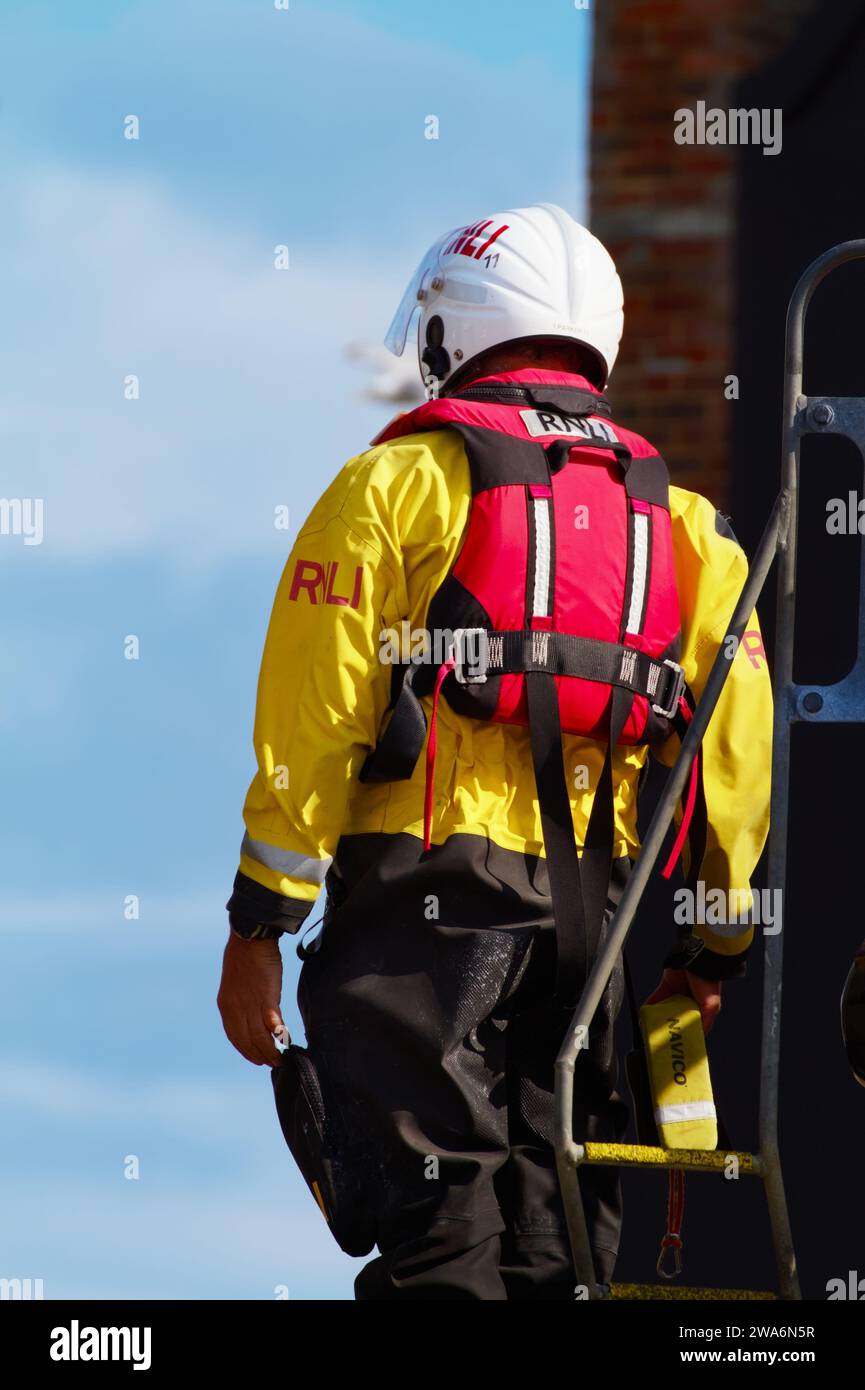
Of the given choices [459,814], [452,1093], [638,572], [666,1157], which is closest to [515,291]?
[638,572]

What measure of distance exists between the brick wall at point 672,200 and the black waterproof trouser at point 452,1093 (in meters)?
3.58

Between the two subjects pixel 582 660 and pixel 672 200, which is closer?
pixel 582 660

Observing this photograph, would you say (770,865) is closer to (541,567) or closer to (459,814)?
(459,814)

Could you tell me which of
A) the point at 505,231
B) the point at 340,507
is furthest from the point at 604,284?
the point at 340,507

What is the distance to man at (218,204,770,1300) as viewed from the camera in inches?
153

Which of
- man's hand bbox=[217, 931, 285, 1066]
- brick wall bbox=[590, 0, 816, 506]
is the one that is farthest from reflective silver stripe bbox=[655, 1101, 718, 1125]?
brick wall bbox=[590, 0, 816, 506]

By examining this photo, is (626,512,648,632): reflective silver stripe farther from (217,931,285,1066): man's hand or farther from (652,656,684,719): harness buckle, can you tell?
(217,931,285,1066): man's hand

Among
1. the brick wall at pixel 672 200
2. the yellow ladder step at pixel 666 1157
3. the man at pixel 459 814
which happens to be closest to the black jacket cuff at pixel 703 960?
the man at pixel 459 814

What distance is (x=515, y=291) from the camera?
432cm

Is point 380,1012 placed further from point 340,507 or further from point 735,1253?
point 735,1253

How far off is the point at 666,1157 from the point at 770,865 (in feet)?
1.74

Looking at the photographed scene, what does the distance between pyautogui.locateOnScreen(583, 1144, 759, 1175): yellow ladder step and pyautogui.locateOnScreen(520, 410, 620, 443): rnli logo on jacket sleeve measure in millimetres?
1339
